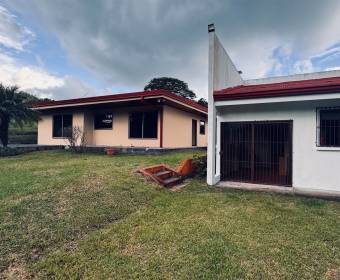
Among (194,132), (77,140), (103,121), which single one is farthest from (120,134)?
(194,132)

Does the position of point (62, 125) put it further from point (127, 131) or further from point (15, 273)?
point (15, 273)

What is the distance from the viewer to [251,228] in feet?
12.1

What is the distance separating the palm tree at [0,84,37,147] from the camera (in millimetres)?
11562

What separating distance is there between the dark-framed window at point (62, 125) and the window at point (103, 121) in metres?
1.65

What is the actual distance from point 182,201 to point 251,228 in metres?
1.76

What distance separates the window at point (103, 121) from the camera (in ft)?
43.6

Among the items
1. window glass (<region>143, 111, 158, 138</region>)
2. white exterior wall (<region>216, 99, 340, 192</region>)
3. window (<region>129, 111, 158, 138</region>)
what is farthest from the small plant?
white exterior wall (<region>216, 99, 340, 192</region>)

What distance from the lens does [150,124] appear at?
1200 cm

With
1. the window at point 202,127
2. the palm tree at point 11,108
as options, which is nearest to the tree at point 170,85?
the window at point 202,127

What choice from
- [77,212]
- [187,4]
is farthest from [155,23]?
[77,212]

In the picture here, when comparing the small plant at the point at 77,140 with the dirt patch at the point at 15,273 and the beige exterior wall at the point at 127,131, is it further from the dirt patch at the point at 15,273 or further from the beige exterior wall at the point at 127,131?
the dirt patch at the point at 15,273

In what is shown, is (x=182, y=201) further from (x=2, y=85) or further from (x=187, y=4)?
(x=2, y=85)

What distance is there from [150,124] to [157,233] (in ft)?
29.0

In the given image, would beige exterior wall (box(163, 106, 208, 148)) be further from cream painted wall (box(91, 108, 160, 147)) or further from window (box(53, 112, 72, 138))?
window (box(53, 112, 72, 138))
